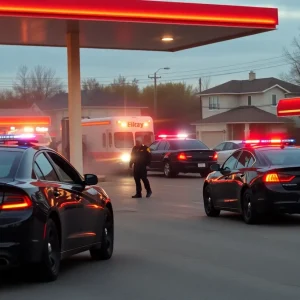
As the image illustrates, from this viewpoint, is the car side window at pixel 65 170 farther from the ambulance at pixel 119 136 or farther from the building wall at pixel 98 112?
the building wall at pixel 98 112

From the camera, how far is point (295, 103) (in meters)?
46.7

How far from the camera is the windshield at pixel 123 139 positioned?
3584 cm

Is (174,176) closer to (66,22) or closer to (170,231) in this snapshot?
(66,22)

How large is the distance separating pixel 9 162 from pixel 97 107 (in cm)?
8398

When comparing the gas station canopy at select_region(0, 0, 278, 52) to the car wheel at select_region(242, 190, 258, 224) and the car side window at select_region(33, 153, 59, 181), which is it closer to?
the car wheel at select_region(242, 190, 258, 224)

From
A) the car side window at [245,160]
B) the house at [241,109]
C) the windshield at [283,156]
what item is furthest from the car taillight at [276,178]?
the house at [241,109]

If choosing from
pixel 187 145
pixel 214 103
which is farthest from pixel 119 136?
pixel 214 103

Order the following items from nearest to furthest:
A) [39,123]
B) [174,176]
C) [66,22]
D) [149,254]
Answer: [149,254], [66,22], [174,176], [39,123]

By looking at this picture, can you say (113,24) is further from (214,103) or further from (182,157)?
(214,103)

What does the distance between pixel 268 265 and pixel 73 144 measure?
17.4 meters

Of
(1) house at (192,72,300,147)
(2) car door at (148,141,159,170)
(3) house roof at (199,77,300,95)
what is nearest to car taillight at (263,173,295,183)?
(2) car door at (148,141,159,170)

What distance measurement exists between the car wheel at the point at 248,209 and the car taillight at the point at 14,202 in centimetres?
735

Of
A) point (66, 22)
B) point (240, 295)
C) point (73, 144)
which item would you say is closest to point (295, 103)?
point (73, 144)

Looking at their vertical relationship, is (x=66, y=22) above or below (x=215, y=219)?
above
